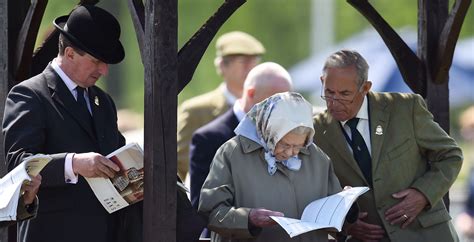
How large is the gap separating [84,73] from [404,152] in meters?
1.66

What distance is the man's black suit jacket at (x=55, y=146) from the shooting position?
5.68m

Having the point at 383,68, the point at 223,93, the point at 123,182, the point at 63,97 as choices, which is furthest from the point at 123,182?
the point at 383,68

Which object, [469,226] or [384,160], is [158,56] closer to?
[384,160]

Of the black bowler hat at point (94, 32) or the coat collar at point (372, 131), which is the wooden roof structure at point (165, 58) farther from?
the coat collar at point (372, 131)

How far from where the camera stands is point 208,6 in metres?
24.3

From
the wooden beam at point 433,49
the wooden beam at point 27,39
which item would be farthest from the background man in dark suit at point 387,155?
the wooden beam at point 27,39

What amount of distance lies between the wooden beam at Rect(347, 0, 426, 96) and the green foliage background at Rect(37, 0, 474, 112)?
51.7ft

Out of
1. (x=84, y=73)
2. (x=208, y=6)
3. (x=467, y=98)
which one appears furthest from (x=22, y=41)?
(x=467, y=98)

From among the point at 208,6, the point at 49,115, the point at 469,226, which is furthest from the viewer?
the point at 208,6

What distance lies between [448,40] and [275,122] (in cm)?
156

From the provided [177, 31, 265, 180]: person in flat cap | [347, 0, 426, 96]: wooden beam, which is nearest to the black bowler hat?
[347, 0, 426, 96]: wooden beam

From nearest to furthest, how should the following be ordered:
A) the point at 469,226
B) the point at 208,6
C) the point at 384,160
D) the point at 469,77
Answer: the point at 384,160
the point at 469,226
the point at 469,77
the point at 208,6

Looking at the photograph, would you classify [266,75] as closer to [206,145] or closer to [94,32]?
[206,145]

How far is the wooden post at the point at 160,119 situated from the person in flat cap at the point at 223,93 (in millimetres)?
3126
